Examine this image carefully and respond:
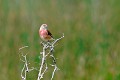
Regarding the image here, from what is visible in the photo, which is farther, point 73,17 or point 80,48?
point 73,17

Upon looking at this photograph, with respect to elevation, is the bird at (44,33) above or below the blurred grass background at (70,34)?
below

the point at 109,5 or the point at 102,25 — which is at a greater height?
the point at 109,5

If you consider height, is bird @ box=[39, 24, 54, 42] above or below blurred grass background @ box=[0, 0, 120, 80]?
below

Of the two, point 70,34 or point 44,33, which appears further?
point 70,34

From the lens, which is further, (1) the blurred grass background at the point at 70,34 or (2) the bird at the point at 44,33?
(1) the blurred grass background at the point at 70,34

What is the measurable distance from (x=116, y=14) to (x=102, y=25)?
54cm

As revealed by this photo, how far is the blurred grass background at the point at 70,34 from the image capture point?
4.51 meters

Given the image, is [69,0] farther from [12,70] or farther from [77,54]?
[12,70]

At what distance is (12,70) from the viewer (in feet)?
14.8

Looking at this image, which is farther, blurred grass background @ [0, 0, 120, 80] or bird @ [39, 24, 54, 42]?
blurred grass background @ [0, 0, 120, 80]

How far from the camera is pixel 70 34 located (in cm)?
507

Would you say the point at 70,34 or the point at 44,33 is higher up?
the point at 70,34

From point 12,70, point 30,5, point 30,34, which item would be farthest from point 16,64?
point 30,5

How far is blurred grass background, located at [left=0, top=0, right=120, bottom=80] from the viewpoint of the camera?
14.8 feet
